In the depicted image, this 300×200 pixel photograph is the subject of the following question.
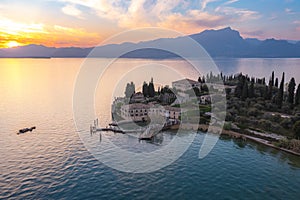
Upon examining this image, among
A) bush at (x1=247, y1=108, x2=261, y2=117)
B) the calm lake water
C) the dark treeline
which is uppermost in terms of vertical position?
the dark treeline

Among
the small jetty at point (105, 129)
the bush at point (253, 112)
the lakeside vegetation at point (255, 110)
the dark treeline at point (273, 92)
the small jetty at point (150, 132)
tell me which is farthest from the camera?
the dark treeline at point (273, 92)

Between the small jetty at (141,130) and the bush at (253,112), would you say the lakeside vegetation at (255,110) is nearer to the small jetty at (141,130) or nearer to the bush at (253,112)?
the bush at (253,112)

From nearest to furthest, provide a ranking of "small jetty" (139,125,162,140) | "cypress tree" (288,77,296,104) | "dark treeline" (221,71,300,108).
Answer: "small jetty" (139,125,162,140) → "dark treeline" (221,71,300,108) → "cypress tree" (288,77,296,104)

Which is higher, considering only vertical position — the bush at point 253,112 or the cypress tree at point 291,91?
the cypress tree at point 291,91

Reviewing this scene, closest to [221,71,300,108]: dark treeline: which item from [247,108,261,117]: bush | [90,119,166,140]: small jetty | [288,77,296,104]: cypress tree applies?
[288,77,296,104]: cypress tree

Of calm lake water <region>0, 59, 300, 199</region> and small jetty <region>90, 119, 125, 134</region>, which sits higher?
small jetty <region>90, 119, 125, 134</region>

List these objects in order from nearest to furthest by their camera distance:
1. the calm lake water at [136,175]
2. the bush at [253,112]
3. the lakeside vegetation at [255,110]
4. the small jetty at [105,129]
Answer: the calm lake water at [136,175]
the lakeside vegetation at [255,110]
the small jetty at [105,129]
the bush at [253,112]

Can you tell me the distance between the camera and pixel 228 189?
17703 mm

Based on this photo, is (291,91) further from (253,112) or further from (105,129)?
(105,129)

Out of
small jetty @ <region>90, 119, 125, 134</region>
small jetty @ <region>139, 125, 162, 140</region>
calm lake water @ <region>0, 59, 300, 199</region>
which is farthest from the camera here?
small jetty @ <region>90, 119, 125, 134</region>

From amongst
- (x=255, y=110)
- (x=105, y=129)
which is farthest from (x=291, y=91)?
(x=105, y=129)

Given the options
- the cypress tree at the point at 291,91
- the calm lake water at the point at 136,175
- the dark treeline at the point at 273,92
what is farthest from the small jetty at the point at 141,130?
the cypress tree at the point at 291,91

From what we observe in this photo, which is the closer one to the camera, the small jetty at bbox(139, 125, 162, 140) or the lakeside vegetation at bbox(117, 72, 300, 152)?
the small jetty at bbox(139, 125, 162, 140)

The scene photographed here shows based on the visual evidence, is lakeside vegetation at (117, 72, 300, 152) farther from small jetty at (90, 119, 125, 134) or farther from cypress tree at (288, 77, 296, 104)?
small jetty at (90, 119, 125, 134)
